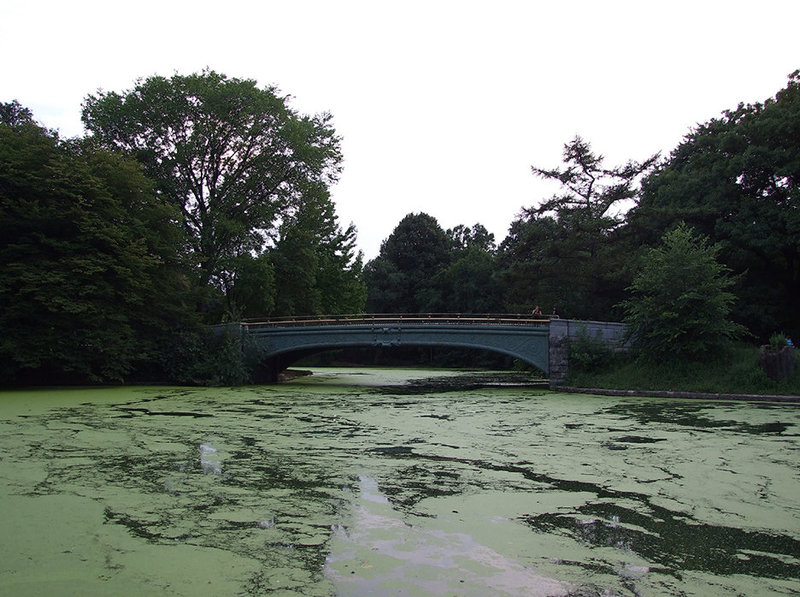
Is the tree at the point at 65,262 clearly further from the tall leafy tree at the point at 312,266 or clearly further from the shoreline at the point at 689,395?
the shoreline at the point at 689,395

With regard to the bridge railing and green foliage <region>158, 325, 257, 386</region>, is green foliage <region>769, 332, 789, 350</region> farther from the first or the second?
green foliage <region>158, 325, 257, 386</region>

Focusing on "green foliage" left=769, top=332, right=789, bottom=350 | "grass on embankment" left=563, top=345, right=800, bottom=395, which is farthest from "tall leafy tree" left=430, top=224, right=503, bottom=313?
"green foliage" left=769, top=332, right=789, bottom=350

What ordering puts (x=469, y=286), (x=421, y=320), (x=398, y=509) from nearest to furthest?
1. (x=398, y=509)
2. (x=421, y=320)
3. (x=469, y=286)

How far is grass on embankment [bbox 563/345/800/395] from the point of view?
1628 cm

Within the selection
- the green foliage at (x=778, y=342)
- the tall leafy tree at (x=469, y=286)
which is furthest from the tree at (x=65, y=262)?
the tall leafy tree at (x=469, y=286)

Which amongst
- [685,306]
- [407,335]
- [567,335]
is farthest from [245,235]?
[685,306]

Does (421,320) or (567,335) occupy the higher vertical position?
(421,320)

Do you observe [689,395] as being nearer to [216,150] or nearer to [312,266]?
[312,266]

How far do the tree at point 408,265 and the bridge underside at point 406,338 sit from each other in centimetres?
2920

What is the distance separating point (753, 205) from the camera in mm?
23609

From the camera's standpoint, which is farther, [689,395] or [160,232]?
[160,232]

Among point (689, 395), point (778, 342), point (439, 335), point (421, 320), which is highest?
point (421, 320)

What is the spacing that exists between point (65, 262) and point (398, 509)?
1716 cm

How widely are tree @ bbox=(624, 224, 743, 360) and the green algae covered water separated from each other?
739 cm
